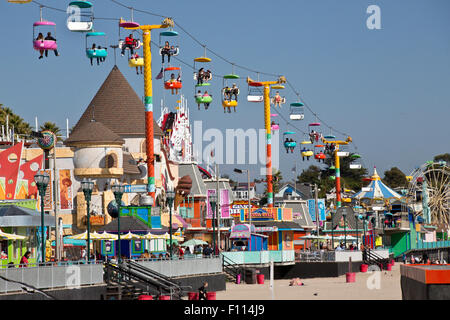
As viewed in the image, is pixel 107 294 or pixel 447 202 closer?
pixel 107 294

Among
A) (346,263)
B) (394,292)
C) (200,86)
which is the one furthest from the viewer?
(346,263)

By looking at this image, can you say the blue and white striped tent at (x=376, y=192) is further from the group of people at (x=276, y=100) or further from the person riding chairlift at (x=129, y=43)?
the person riding chairlift at (x=129, y=43)

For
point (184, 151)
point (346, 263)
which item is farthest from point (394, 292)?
point (184, 151)

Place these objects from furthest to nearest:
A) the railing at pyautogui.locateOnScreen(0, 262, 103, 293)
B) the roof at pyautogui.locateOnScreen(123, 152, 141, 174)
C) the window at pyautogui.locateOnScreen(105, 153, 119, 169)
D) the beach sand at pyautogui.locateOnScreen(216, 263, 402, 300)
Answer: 1. the roof at pyautogui.locateOnScreen(123, 152, 141, 174)
2. the window at pyautogui.locateOnScreen(105, 153, 119, 169)
3. the beach sand at pyautogui.locateOnScreen(216, 263, 402, 300)
4. the railing at pyautogui.locateOnScreen(0, 262, 103, 293)

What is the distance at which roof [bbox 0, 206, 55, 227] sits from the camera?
3988 cm

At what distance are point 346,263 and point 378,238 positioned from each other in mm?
47878

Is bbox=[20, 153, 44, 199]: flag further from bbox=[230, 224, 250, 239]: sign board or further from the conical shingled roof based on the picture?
the conical shingled roof

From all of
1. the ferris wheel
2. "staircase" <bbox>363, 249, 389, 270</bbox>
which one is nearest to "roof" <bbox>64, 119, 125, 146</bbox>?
"staircase" <bbox>363, 249, 389, 270</bbox>

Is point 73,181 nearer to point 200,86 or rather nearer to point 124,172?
point 124,172

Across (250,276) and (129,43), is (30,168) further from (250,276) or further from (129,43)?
(250,276)

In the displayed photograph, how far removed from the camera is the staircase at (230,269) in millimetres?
53469

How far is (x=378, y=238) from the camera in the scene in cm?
11131

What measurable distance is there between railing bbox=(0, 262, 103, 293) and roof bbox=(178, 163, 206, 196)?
52.5 metres

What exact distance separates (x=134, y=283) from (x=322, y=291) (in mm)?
14909
